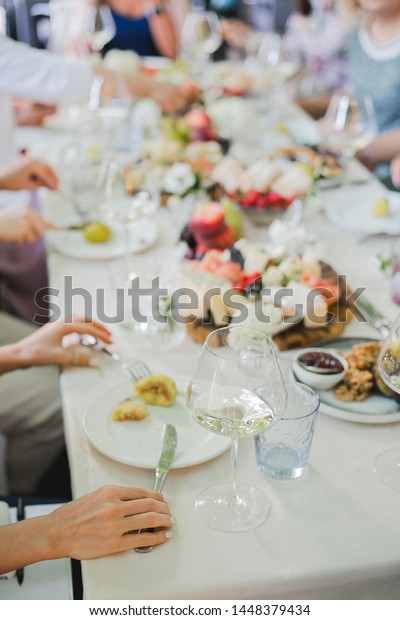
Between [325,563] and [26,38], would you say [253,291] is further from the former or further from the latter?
[26,38]

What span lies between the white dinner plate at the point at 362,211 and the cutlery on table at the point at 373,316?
39 cm

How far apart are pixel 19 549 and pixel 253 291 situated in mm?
666

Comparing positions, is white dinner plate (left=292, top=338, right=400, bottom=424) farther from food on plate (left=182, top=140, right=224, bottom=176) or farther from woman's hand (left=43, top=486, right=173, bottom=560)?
food on plate (left=182, top=140, right=224, bottom=176)

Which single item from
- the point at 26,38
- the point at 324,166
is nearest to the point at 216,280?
the point at 324,166

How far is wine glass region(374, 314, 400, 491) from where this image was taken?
3.01 feet

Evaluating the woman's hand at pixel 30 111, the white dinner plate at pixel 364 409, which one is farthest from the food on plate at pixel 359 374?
the woman's hand at pixel 30 111

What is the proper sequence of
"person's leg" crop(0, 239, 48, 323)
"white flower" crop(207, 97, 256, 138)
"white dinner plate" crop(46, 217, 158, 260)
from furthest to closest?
"white flower" crop(207, 97, 256, 138) < "person's leg" crop(0, 239, 48, 323) < "white dinner plate" crop(46, 217, 158, 260)

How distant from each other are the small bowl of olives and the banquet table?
55mm

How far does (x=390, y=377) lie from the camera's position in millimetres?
941

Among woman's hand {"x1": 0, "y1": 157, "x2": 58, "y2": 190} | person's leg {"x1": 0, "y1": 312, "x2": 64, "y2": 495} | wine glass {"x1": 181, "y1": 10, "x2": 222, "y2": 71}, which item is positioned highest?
wine glass {"x1": 181, "y1": 10, "x2": 222, "y2": 71}

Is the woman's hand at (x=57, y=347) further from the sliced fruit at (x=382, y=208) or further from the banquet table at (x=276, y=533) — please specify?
the sliced fruit at (x=382, y=208)

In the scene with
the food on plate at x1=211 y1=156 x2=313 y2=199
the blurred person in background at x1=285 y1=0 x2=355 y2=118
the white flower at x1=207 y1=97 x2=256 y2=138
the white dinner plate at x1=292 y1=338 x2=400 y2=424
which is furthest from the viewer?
the blurred person in background at x1=285 y1=0 x2=355 y2=118

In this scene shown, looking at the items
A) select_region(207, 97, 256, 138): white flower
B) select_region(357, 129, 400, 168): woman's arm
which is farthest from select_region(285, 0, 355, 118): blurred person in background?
select_region(207, 97, 256, 138): white flower

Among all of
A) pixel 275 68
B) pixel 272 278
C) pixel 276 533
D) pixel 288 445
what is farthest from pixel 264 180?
pixel 275 68
